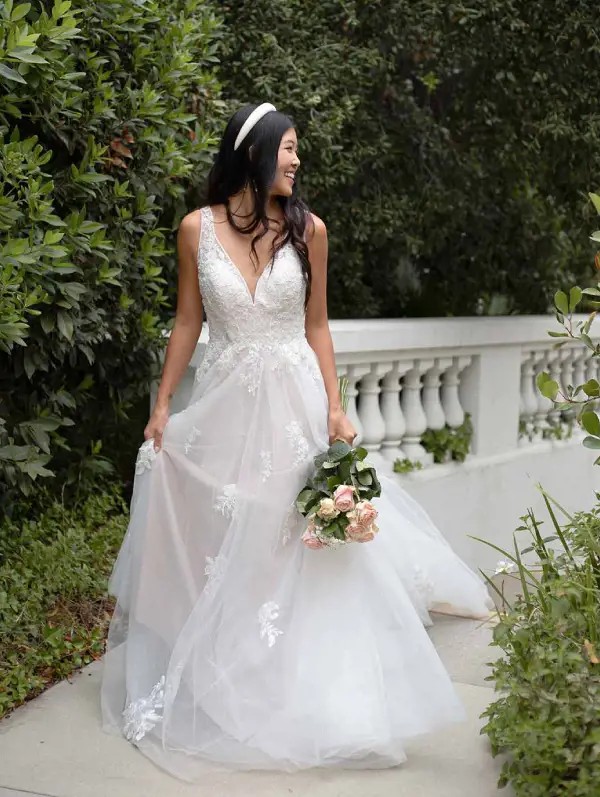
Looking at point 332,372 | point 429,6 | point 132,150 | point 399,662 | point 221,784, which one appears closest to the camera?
point 221,784

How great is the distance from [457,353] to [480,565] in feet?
4.41

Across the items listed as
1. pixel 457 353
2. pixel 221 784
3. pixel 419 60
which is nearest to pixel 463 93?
pixel 419 60

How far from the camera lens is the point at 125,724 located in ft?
12.5

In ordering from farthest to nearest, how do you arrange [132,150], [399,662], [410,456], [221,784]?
1. [410,456]
2. [132,150]
3. [399,662]
4. [221,784]

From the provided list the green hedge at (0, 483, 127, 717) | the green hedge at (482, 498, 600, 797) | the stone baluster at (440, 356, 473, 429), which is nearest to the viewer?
the green hedge at (482, 498, 600, 797)

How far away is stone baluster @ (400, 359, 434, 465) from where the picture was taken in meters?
6.13

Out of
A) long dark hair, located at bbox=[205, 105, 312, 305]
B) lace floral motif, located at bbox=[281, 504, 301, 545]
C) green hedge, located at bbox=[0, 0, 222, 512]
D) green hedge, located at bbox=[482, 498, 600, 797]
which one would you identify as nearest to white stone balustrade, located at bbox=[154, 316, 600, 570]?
green hedge, located at bbox=[0, 0, 222, 512]

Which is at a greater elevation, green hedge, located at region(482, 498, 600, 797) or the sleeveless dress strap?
the sleeveless dress strap

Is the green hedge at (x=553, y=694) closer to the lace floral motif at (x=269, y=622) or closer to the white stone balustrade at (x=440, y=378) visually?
the lace floral motif at (x=269, y=622)

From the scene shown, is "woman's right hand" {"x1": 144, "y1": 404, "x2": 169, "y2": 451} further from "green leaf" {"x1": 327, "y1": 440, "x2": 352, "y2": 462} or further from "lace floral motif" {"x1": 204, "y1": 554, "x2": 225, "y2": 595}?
"green leaf" {"x1": 327, "y1": 440, "x2": 352, "y2": 462}

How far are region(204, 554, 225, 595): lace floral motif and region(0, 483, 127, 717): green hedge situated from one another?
889 millimetres

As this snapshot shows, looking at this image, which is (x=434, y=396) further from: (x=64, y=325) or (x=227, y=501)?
(x=227, y=501)

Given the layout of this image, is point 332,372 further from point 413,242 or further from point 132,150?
point 413,242

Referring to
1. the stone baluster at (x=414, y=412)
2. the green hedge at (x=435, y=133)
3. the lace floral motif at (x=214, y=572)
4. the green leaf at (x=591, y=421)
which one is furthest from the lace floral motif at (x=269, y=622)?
the green hedge at (x=435, y=133)
